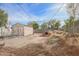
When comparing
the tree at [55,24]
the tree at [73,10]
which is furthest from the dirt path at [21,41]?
the tree at [73,10]

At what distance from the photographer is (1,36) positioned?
1.59 m

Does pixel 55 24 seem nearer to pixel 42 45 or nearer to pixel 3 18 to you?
pixel 42 45

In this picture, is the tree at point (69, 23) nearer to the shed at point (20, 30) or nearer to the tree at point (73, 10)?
the tree at point (73, 10)

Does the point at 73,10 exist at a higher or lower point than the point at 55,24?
higher

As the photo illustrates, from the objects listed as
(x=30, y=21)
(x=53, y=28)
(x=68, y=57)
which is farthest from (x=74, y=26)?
(x=30, y=21)

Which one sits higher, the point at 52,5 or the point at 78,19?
the point at 52,5

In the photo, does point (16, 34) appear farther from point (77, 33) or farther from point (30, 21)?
point (77, 33)

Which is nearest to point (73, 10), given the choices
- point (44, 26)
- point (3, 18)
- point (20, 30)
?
point (44, 26)

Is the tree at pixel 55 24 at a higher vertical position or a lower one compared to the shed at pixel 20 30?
higher

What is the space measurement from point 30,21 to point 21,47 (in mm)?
280

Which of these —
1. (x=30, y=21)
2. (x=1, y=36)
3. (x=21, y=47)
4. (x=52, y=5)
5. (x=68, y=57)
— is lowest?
(x=68, y=57)

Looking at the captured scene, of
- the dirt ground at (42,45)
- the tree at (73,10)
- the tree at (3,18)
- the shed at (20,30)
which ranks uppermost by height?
the tree at (73,10)

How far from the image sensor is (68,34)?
5.20 ft

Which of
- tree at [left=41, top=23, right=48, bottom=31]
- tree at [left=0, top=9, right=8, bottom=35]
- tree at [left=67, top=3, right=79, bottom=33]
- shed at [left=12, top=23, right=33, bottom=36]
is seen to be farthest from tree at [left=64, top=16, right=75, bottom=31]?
tree at [left=0, top=9, right=8, bottom=35]
